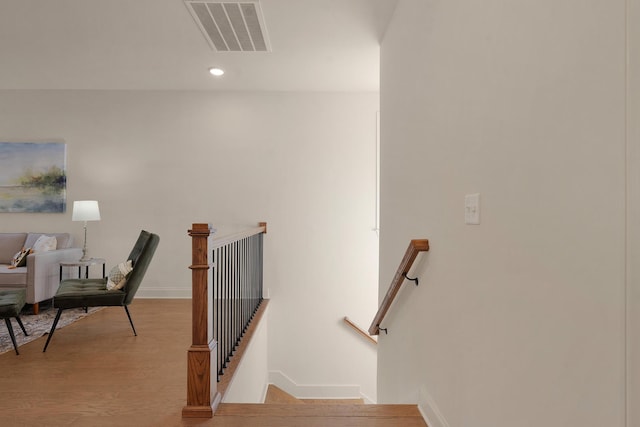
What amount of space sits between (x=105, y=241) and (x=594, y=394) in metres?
5.29

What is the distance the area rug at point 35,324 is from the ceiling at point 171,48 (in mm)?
2584

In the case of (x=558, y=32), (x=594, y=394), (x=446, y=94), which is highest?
(x=446, y=94)

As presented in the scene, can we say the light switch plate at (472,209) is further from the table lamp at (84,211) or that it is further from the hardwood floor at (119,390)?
the table lamp at (84,211)

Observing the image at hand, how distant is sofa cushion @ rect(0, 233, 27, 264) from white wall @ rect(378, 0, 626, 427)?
190 inches

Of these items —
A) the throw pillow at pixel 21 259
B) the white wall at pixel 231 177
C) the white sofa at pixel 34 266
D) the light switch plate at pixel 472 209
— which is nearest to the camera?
the light switch plate at pixel 472 209

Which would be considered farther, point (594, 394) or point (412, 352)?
point (412, 352)

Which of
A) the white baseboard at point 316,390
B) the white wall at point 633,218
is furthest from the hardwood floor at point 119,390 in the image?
the white baseboard at point 316,390

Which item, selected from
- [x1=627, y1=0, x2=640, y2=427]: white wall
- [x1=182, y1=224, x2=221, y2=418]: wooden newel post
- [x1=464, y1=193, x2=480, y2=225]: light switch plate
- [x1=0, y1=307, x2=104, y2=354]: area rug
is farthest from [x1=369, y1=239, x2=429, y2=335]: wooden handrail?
[x1=0, y1=307, x2=104, y2=354]: area rug

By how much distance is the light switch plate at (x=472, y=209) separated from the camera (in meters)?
1.41

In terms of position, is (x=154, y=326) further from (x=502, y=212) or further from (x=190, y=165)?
(x=502, y=212)

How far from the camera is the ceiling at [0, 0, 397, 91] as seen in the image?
9.77 ft

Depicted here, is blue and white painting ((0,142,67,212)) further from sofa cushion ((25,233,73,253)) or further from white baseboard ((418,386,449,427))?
white baseboard ((418,386,449,427))

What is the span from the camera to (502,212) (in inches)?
48.2

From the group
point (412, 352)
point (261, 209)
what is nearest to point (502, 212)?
point (412, 352)
